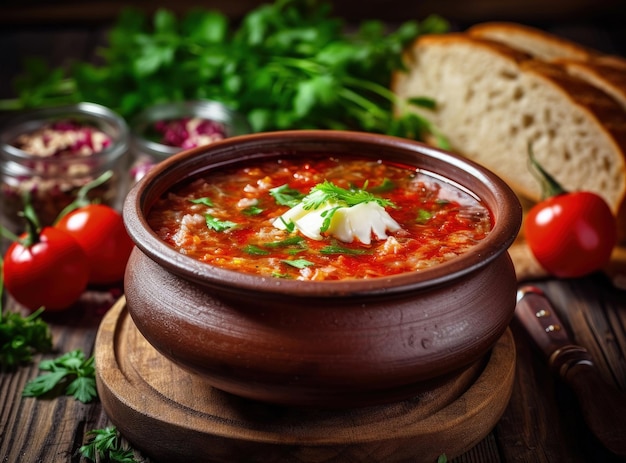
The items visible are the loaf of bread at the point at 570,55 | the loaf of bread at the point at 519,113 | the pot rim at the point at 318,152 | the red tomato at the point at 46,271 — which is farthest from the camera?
the loaf of bread at the point at 570,55

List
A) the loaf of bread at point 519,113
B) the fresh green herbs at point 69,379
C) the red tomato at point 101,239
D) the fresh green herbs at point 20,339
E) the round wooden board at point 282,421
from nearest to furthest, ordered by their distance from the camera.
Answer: the round wooden board at point 282,421 → the fresh green herbs at point 69,379 → the fresh green herbs at point 20,339 → the red tomato at point 101,239 → the loaf of bread at point 519,113

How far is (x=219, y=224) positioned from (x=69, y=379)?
798mm

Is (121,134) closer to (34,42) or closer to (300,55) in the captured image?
(300,55)

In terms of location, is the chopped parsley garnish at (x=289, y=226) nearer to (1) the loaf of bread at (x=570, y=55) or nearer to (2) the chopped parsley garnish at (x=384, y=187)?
(2) the chopped parsley garnish at (x=384, y=187)

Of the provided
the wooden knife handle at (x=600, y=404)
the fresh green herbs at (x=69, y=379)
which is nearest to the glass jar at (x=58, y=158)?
the fresh green herbs at (x=69, y=379)

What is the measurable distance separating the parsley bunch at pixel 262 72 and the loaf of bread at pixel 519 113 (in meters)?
0.15

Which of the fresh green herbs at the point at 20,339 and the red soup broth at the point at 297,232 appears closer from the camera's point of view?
the red soup broth at the point at 297,232

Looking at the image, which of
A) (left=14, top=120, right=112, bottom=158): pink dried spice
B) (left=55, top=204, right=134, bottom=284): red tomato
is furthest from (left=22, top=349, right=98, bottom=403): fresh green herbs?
(left=14, top=120, right=112, bottom=158): pink dried spice

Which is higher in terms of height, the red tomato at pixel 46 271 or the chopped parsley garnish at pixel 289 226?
the chopped parsley garnish at pixel 289 226

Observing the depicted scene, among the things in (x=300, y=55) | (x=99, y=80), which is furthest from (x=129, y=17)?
(x=300, y=55)

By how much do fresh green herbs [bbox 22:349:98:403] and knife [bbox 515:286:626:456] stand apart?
1.50 meters

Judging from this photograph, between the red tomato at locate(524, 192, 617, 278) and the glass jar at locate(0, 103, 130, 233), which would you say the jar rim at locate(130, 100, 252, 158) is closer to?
the glass jar at locate(0, 103, 130, 233)

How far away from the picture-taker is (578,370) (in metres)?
2.70

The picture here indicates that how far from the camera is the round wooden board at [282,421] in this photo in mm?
2260
